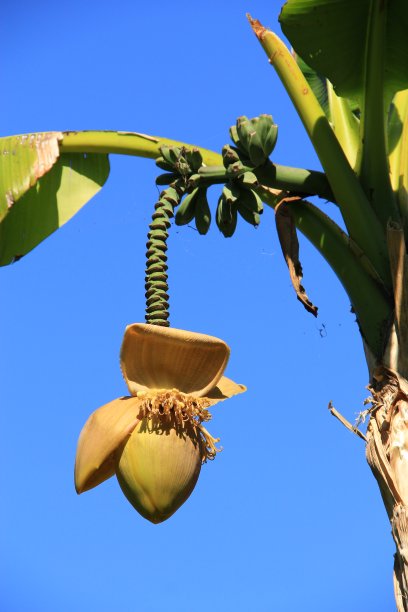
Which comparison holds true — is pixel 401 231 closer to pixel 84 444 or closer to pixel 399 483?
pixel 399 483

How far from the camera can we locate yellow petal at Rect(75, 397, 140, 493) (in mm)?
1497

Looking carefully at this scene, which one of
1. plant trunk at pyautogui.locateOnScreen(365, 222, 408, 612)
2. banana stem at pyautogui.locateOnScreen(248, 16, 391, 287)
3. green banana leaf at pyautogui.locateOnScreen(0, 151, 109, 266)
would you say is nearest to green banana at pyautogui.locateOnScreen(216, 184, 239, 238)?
banana stem at pyautogui.locateOnScreen(248, 16, 391, 287)

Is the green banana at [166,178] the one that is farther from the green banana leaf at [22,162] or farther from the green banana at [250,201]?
the green banana leaf at [22,162]

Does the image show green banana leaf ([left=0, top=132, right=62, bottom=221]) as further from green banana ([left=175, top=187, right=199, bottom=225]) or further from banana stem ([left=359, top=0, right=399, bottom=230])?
banana stem ([left=359, top=0, right=399, bottom=230])

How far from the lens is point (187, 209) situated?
1.93 metres

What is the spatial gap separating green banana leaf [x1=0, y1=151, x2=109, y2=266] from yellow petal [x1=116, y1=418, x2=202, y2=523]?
3.46ft

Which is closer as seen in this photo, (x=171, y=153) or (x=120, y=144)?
(x=171, y=153)

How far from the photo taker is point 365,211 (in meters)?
1.89

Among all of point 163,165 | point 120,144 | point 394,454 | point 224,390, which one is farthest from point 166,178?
point 394,454

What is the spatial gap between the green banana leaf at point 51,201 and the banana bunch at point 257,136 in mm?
683

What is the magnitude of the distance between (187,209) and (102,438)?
639mm

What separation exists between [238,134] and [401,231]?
419 millimetres

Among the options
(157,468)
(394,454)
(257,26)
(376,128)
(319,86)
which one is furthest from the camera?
(319,86)

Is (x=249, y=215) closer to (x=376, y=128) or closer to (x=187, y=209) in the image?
(x=187, y=209)
